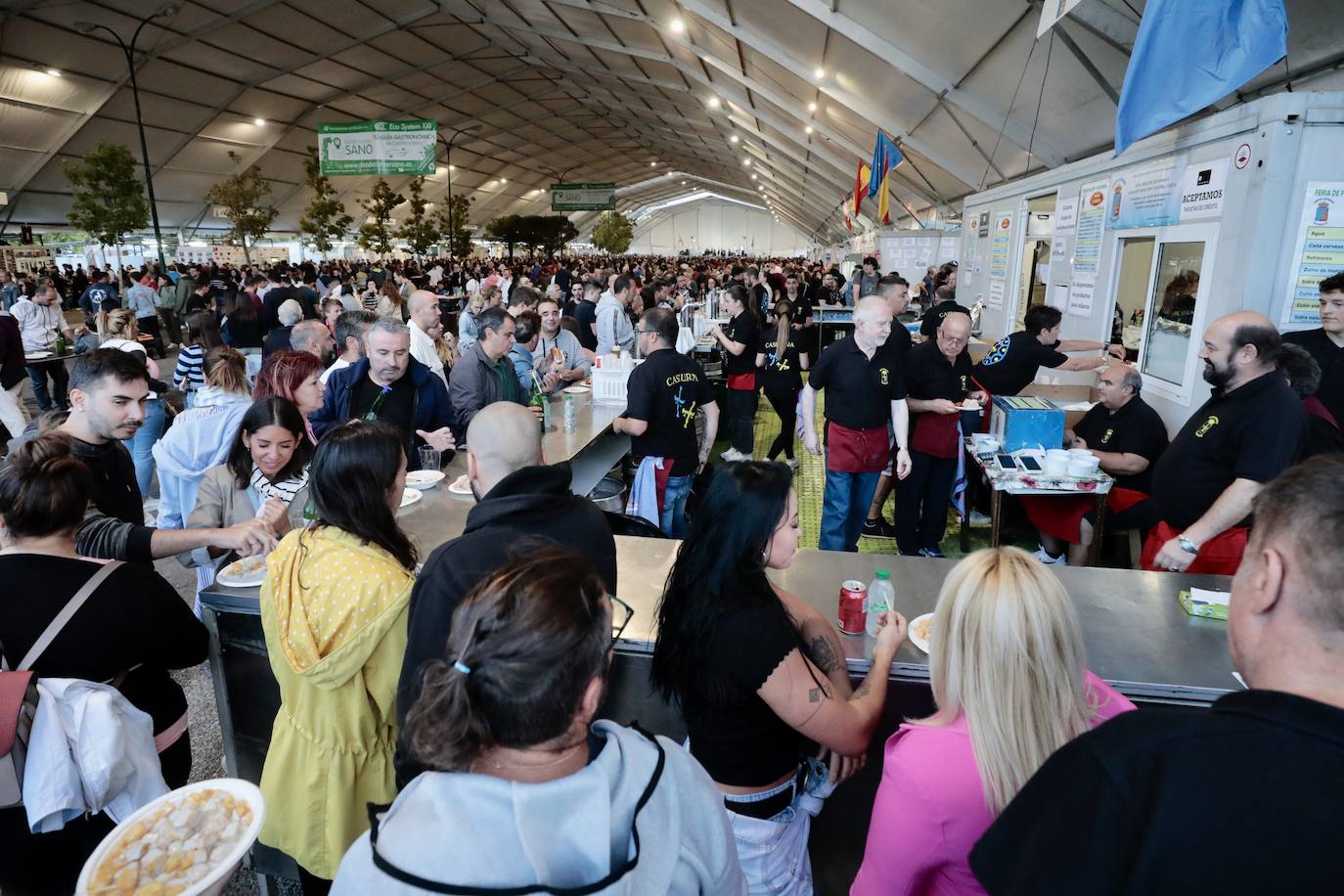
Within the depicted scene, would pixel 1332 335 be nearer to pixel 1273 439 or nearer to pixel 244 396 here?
pixel 1273 439

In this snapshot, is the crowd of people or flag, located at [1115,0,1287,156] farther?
flag, located at [1115,0,1287,156]

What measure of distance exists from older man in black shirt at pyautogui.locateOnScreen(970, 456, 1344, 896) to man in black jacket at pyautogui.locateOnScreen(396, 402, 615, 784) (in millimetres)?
1033

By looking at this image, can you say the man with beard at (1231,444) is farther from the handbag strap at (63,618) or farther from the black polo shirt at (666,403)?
the handbag strap at (63,618)

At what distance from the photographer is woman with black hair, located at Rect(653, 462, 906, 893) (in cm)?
166

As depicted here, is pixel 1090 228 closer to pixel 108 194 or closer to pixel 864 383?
pixel 864 383

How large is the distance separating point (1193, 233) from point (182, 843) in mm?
5676

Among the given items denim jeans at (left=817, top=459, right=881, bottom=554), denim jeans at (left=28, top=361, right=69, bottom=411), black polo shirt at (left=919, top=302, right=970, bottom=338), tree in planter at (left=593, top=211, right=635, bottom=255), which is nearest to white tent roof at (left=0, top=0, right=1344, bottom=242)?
black polo shirt at (left=919, top=302, right=970, bottom=338)

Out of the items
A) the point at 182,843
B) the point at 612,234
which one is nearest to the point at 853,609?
the point at 182,843

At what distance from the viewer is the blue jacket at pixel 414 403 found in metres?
4.02

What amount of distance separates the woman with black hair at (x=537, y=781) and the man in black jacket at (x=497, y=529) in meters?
0.40

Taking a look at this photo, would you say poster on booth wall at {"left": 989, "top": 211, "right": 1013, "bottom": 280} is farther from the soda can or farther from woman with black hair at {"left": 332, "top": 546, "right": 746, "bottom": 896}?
woman with black hair at {"left": 332, "top": 546, "right": 746, "bottom": 896}

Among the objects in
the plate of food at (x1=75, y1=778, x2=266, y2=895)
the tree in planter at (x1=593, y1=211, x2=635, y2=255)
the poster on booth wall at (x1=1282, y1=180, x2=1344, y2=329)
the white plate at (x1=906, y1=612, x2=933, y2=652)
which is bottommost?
the plate of food at (x1=75, y1=778, x2=266, y2=895)

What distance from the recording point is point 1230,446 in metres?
3.07

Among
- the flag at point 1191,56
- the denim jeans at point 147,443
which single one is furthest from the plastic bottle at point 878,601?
the denim jeans at point 147,443
